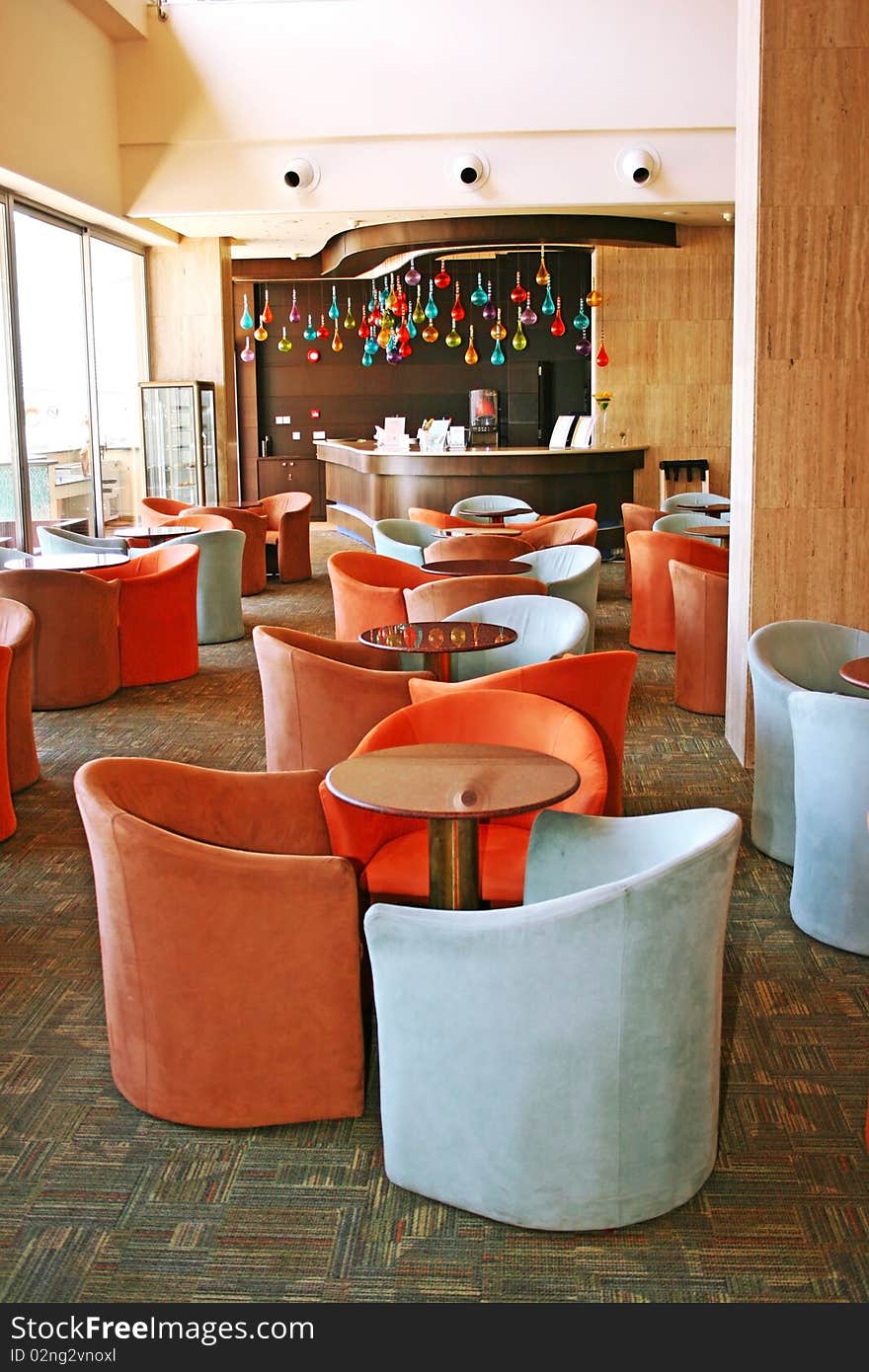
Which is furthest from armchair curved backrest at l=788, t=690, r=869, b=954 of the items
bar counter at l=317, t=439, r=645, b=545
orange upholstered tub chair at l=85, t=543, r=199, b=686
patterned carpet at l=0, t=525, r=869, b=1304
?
bar counter at l=317, t=439, r=645, b=545

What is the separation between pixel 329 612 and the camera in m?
10.6

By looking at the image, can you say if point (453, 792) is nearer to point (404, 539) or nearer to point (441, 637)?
point (441, 637)

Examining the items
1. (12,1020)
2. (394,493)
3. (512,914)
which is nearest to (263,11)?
(394,493)

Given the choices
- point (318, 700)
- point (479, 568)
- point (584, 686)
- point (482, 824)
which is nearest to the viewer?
point (482, 824)

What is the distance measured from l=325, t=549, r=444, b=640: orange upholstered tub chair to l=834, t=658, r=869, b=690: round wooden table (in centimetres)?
243

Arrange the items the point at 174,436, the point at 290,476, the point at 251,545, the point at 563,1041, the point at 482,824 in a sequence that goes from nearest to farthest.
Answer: the point at 563,1041 < the point at 482,824 < the point at 251,545 < the point at 174,436 < the point at 290,476

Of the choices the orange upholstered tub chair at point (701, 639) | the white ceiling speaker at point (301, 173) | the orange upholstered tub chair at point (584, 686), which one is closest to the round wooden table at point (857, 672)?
the orange upholstered tub chair at point (584, 686)

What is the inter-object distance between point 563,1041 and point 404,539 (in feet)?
23.4

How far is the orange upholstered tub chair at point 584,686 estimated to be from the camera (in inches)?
174

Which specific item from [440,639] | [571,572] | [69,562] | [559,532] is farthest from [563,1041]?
[559,532]

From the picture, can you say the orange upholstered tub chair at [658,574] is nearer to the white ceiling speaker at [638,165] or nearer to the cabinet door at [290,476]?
the white ceiling speaker at [638,165]

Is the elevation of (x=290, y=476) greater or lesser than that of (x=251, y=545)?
greater

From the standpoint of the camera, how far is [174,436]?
14055 mm
